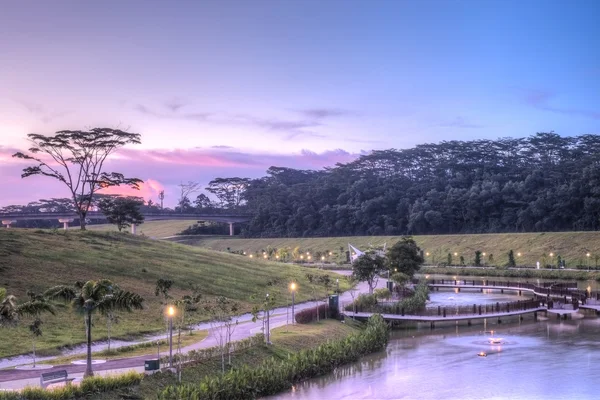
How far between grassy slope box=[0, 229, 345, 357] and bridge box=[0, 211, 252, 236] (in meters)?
62.2

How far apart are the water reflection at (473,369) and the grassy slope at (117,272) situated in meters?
14.5

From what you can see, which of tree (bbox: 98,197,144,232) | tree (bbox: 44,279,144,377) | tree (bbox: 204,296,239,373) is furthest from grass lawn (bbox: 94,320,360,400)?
tree (bbox: 98,197,144,232)

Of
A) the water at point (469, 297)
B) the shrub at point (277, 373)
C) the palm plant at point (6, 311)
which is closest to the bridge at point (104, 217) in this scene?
the water at point (469, 297)

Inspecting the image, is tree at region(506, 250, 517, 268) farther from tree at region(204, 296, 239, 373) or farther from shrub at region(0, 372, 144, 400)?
shrub at region(0, 372, 144, 400)

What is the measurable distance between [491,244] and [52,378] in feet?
350

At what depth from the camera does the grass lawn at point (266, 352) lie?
28.8 meters

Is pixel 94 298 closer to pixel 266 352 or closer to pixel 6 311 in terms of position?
pixel 6 311

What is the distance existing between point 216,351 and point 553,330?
33.0 meters

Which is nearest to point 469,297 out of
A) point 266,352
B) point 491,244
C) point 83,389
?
point 266,352

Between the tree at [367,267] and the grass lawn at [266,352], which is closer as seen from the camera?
the grass lawn at [266,352]

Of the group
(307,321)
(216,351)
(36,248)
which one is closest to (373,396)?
(216,351)

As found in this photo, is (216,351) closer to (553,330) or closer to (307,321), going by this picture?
(307,321)

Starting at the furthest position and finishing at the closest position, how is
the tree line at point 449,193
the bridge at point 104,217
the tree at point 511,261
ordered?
the bridge at point 104,217, the tree line at point 449,193, the tree at point 511,261

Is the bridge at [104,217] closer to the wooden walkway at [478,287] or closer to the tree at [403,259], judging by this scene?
the tree at [403,259]
